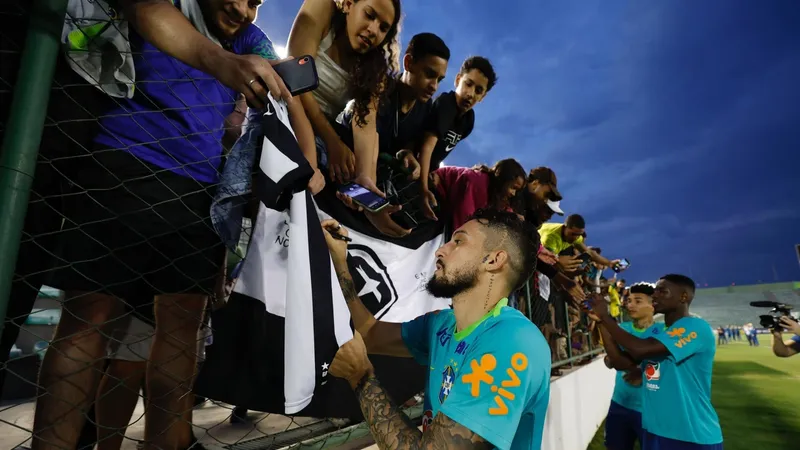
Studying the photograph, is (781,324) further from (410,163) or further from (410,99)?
(410,99)

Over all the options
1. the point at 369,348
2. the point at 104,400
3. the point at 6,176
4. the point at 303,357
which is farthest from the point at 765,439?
the point at 6,176

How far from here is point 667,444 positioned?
3016mm

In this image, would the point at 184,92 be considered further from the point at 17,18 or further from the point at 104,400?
the point at 104,400

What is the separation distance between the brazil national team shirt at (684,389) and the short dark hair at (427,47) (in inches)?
110

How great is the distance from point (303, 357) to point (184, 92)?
1.01 m

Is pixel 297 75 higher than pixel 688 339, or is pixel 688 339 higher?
pixel 297 75

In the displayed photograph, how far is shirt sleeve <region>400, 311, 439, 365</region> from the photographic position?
1715 millimetres

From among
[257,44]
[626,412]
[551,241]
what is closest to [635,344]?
[626,412]

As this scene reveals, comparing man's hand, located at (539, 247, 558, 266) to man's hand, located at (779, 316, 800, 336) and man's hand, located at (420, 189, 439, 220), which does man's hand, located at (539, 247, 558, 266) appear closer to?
man's hand, located at (420, 189, 439, 220)

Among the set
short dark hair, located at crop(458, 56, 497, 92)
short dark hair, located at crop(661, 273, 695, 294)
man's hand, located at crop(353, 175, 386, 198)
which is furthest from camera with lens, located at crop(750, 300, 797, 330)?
man's hand, located at crop(353, 175, 386, 198)

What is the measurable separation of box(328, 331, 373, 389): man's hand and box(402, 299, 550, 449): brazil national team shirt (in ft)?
0.89

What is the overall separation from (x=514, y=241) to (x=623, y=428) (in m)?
3.44

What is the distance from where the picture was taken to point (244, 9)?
1.50 m

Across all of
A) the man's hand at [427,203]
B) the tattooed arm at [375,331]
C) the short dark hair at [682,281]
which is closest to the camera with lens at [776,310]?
the short dark hair at [682,281]
